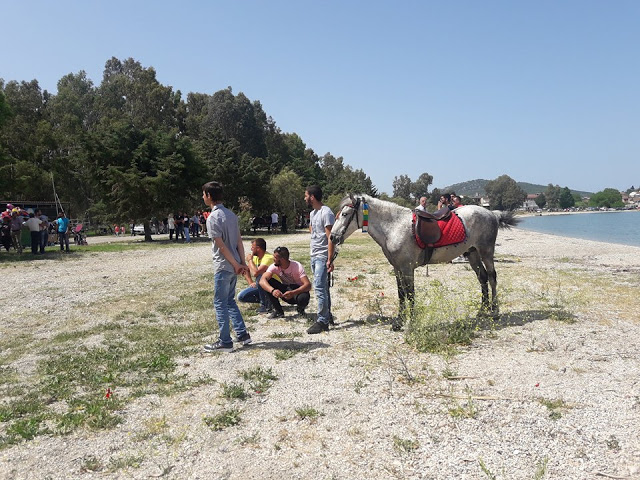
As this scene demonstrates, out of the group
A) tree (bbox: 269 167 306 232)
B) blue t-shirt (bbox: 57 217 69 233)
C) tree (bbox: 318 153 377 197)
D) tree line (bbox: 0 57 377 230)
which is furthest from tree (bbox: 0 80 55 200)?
tree (bbox: 318 153 377 197)

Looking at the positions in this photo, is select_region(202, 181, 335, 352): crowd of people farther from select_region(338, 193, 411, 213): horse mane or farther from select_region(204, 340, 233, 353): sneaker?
select_region(338, 193, 411, 213): horse mane

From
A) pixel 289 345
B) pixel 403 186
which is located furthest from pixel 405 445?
pixel 403 186

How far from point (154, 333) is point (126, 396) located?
2478 millimetres

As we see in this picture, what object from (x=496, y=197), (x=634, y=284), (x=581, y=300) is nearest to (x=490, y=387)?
(x=581, y=300)

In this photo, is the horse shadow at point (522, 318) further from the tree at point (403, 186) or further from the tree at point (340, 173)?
the tree at point (403, 186)

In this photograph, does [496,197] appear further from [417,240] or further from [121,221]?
[417,240]

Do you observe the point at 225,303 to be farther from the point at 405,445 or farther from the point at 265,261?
the point at 405,445

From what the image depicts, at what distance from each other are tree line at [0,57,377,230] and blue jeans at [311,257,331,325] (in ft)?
69.5

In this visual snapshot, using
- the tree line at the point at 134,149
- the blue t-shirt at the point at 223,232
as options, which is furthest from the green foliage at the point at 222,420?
the tree line at the point at 134,149

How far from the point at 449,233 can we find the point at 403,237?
2.52 feet

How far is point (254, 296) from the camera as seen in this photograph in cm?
845

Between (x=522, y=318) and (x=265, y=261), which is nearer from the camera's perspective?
(x=522, y=318)

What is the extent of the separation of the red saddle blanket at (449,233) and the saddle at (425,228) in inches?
1.2

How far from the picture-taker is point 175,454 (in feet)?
11.3
